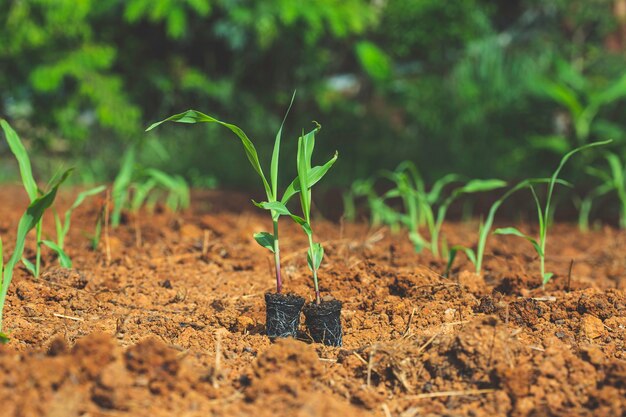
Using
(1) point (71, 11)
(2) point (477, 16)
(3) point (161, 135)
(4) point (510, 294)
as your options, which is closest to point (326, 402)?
(4) point (510, 294)

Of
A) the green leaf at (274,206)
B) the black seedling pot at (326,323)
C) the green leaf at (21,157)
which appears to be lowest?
the black seedling pot at (326,323)

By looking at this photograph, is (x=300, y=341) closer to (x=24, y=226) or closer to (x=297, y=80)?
(x=24, y=226)

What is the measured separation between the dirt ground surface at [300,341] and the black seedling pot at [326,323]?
0.14 feet

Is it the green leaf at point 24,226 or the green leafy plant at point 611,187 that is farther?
the green leafy plant at point 611,187

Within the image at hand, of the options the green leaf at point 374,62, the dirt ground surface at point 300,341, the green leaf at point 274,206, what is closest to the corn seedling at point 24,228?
the dirt ground surface at point 300,341

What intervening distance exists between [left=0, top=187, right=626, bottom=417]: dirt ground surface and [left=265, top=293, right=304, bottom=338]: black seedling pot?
0.04 meters

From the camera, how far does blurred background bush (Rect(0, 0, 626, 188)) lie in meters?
5.87

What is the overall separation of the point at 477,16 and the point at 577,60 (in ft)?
3.34

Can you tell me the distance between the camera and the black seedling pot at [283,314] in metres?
1.90

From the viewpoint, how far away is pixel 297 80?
23.6 ft

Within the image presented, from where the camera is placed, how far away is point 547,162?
570 cm

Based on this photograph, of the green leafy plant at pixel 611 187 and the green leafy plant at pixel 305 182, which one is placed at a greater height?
the green leafy plant at pixel 305 182

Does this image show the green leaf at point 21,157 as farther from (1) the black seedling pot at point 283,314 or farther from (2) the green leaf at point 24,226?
(1) the black seedling pot at point 283,314

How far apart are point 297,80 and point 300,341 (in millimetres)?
5541
